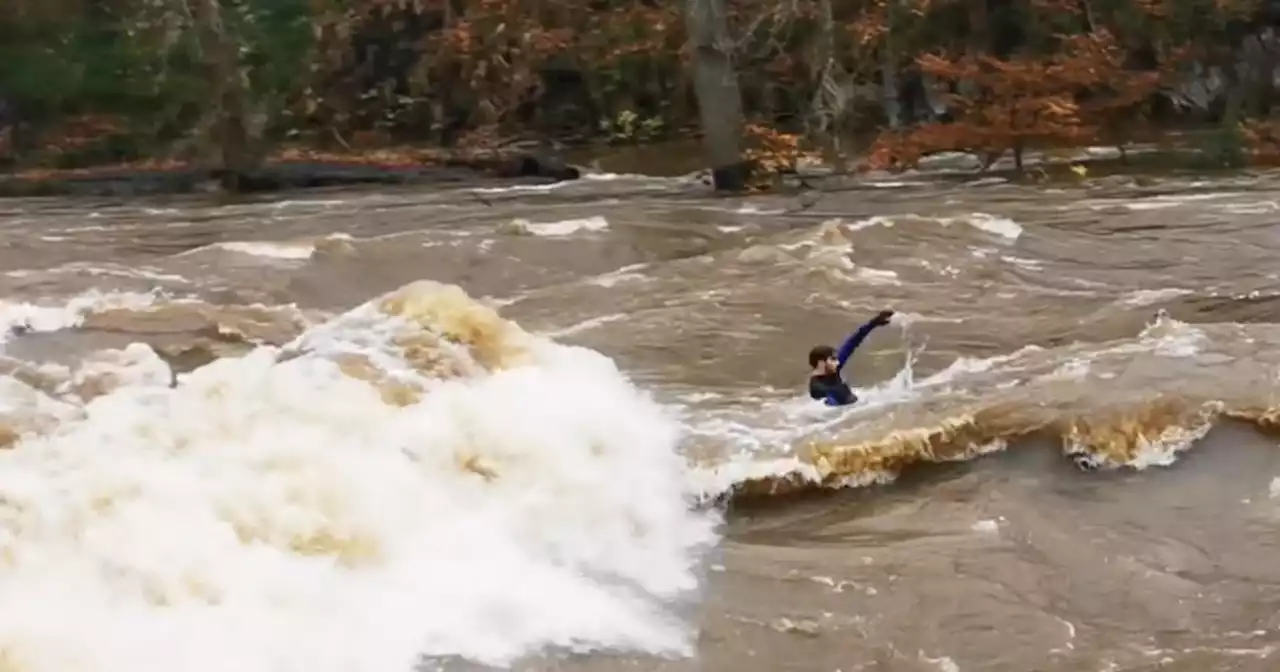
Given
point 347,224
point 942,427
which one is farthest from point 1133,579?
point 347,224

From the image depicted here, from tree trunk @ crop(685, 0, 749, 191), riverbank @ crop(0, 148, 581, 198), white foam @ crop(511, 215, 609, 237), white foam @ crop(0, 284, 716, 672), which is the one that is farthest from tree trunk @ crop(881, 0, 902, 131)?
white foam @ crop(0, 284, 716, 672)

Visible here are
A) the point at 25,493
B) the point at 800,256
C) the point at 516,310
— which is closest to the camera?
the point at 25,493

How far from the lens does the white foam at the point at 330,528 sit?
5.29m

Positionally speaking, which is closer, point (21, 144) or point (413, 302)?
point (413, 302)

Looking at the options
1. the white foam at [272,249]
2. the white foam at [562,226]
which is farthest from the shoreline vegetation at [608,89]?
the white foam at [272,249]

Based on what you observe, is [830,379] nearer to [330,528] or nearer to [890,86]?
[330,528]

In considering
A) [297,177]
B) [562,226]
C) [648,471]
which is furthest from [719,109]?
[648,471]

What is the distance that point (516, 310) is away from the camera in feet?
35.0

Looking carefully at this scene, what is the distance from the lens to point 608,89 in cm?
2186

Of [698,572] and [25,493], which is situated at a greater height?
[25,493]

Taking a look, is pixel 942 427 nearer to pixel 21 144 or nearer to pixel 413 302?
pixel 413 302

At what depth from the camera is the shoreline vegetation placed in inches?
699

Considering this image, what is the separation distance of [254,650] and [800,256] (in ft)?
24.7

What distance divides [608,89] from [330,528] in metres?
16.4
